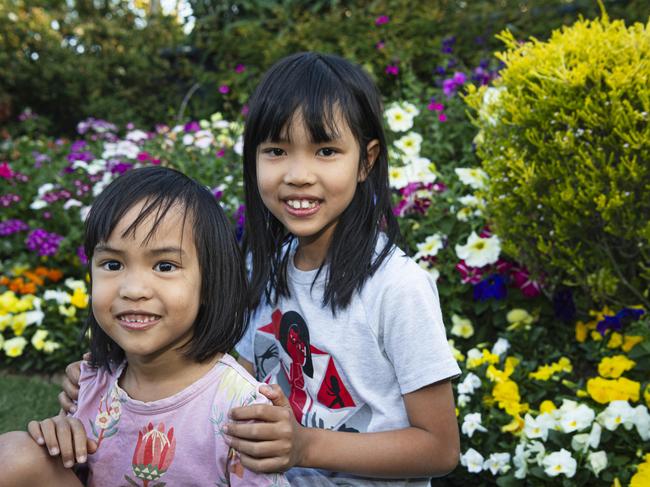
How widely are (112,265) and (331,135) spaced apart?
59 cm

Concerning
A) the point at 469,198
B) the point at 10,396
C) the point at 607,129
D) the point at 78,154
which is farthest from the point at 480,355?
the point at 78,154

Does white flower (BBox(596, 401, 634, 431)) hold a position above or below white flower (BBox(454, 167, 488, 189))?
below

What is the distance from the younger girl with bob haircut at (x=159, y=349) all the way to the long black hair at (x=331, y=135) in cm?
26

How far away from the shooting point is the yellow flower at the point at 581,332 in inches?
110

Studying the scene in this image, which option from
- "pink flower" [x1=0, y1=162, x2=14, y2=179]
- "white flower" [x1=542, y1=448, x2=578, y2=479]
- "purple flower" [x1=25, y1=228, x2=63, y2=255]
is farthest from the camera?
"pink flower" [x1=0, y1=162, x2=14, y2=179]

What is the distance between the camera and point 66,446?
5.04 feet

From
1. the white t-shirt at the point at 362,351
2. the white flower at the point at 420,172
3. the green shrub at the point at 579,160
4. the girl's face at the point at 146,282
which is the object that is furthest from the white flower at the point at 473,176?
the girl's face at the point at 146,282

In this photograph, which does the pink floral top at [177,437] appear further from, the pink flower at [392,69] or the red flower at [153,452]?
the pink flower at [392,69]

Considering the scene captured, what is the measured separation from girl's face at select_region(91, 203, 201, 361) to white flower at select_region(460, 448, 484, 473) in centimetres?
117

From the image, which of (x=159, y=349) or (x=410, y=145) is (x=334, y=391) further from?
(x=410, y=145)

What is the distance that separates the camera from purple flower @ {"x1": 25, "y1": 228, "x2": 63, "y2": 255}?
4051mm

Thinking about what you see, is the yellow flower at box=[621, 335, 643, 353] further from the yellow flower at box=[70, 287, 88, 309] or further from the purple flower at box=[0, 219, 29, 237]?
the purple flower at box=[0, 219, 29, 237]

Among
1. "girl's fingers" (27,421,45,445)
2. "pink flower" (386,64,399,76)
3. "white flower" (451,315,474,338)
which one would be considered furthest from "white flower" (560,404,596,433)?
"pink flower" (386,64,399,76)

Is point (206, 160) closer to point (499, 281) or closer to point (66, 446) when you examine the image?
point (499, 281)
